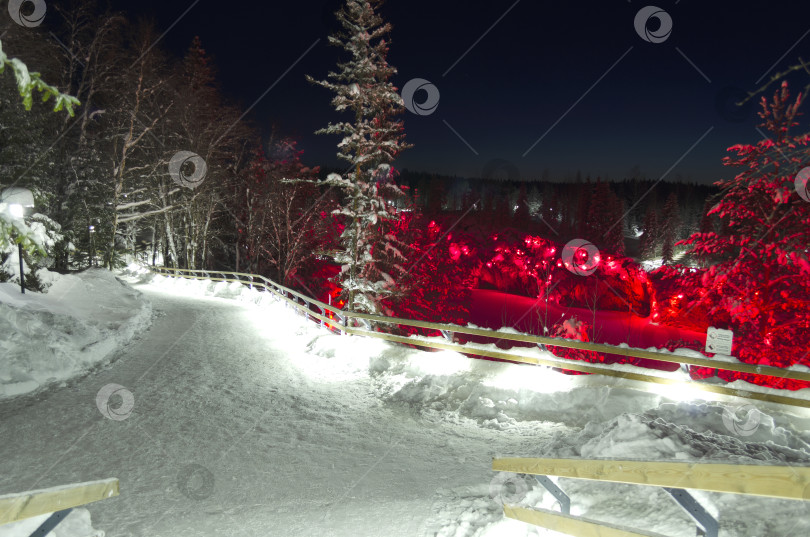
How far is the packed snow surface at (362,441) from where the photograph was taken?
14.1 ft

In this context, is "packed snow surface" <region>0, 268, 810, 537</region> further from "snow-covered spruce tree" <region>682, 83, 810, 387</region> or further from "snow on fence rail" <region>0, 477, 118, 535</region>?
"snow-covered spruce tree" <region>682, 83, 810, 387</region>

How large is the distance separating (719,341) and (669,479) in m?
5.83

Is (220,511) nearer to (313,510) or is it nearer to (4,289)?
(313,510)

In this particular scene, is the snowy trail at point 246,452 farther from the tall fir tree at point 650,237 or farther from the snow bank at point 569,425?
the tall fir tree at point 650,237

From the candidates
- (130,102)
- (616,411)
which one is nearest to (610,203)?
(130,102)

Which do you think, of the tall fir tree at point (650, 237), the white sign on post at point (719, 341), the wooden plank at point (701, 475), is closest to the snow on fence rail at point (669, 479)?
the wooden plank at point (701, 475)

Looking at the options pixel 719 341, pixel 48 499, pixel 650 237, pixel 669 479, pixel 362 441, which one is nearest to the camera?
pixel 669 479

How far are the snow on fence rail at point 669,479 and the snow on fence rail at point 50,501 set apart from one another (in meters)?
2.85

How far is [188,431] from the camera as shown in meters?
7.12

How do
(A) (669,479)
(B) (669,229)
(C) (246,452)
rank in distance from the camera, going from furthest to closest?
1. (B) (669,229)
2. (C) (246,452)
3. (A) (669,479)

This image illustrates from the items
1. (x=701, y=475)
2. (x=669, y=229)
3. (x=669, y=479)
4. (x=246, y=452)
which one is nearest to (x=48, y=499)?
(x=669, y=479)

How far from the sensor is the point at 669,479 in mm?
2365

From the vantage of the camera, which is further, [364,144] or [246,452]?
[364,144]

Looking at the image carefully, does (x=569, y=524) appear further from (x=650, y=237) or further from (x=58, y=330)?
(x=650, y=237)
